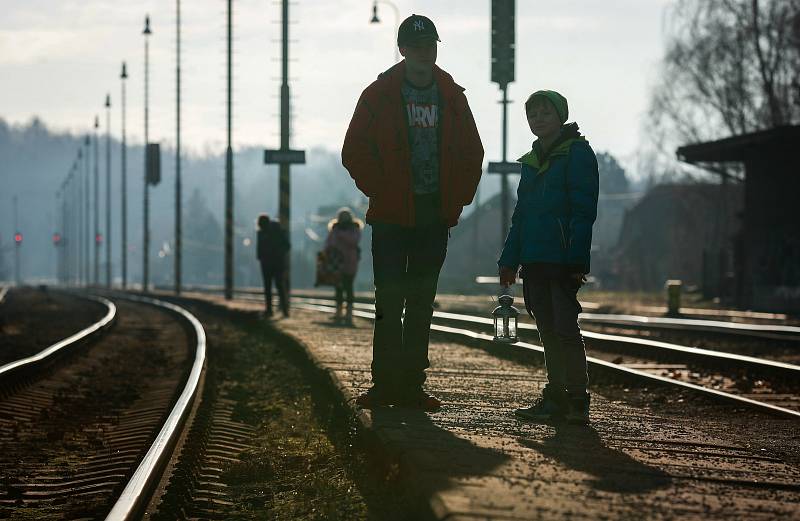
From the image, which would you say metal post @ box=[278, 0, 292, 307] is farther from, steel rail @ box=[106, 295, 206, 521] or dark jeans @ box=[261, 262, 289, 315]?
steel rail @ box=[106, 295, 206, 521]

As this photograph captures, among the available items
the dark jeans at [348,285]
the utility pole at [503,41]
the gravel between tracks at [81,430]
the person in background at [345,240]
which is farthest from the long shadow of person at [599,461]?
the utility pole at [503,41]

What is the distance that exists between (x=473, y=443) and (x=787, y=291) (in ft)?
92.3

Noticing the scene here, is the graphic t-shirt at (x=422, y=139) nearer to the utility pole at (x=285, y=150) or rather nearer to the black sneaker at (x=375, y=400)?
the black sneaker at (x=375, y=400)

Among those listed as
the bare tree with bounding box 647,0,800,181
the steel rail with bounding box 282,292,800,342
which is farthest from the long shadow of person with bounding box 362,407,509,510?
the bare tree with bounding box 647,0,800,181

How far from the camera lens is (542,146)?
7.04 m

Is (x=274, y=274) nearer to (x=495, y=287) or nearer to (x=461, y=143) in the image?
(x=461, y=143)

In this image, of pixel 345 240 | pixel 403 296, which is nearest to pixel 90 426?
pixel 403 296

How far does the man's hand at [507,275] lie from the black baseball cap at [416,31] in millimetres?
1359

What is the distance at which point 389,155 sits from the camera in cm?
698

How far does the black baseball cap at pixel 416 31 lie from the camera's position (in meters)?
7.05

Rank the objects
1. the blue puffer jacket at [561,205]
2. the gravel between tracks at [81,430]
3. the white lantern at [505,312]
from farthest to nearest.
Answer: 1. the white lantern at [505,312]
2. the blue puffer jacket at [561,205]
3. the gravel between tracks at [81,430]

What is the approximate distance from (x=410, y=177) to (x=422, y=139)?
250 mm

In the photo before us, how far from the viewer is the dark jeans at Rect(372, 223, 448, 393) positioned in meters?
7.13

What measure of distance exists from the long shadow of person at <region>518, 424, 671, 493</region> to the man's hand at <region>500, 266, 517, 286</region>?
85cm
